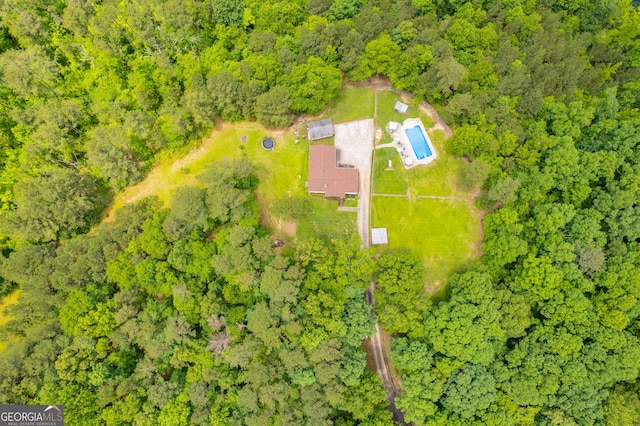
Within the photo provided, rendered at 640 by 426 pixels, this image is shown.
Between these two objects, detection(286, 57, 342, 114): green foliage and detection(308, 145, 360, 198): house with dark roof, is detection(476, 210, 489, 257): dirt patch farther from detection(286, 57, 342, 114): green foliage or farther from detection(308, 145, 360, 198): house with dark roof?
detection(286, 57, 342, 114): green foliage

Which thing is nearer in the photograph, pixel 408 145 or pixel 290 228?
pixel 290 228

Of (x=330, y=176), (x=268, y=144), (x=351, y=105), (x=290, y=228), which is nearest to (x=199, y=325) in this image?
(x=290, y=228)

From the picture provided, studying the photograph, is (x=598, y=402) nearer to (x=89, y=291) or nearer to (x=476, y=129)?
(x=476, y=129)

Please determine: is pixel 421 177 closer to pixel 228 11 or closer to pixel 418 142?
pixel 418 142

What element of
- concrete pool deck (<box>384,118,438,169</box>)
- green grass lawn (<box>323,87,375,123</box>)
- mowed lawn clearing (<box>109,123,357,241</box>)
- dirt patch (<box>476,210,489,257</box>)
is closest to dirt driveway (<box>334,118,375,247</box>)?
green grass lawn (<box>323,87,375,123</box>)

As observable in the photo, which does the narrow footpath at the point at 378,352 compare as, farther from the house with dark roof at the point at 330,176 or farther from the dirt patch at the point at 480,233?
the dirt patch at the point at 480,233

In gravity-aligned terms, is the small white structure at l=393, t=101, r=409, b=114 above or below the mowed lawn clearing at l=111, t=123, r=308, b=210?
above

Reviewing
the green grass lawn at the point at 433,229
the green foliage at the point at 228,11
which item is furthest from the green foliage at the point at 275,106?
the green grass lawn at the point at 433,229
